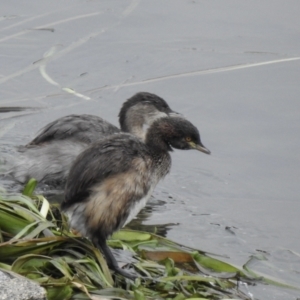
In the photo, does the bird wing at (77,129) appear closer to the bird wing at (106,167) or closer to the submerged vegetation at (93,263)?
the submerged vegetation at (93,263)

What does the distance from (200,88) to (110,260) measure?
4.38 meters

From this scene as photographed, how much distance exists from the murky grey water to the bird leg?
2.95 feet

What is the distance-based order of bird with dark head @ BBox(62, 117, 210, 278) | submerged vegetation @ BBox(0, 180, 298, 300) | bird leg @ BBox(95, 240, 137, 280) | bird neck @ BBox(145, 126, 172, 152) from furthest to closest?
bird neck @ BBox(145, 126, 172, 152) < bird with dark head @ BBox(62, 117, 210, 278) < bird leg @ BBox(95, 240, 137, 280) < submerged vegetation @ BBox(0, 180, 298, 300)

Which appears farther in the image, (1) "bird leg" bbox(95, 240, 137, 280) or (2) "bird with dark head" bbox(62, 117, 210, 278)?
(2) "bird with dark head" bbox(62, 117, 210, 278)

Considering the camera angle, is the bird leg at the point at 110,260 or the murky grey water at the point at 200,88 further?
the murky grey water at the point at 200,88

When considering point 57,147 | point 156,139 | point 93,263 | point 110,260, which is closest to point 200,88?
point 57,147

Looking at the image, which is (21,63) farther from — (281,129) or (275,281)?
(275,281)

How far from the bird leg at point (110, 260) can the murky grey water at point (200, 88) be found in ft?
2.95

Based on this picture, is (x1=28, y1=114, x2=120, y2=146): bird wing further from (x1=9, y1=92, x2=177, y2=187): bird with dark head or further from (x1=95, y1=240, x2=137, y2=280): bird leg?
(x1=95, y1=240, x2=137, y2=280): bird leg

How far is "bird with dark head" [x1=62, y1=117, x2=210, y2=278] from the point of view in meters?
5.70

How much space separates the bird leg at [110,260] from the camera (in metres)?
5.57

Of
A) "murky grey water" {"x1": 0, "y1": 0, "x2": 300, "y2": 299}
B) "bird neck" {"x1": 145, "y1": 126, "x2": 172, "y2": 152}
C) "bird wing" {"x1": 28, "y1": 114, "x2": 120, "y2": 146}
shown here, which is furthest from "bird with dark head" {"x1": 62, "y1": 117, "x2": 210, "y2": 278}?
"bird wing" {"x1": 28, "y1": 114, "x2": 120, "y2": 146}

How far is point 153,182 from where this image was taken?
19.7ft

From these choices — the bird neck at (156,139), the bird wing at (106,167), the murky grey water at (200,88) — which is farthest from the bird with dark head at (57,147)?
the bird wing at (106,167)
